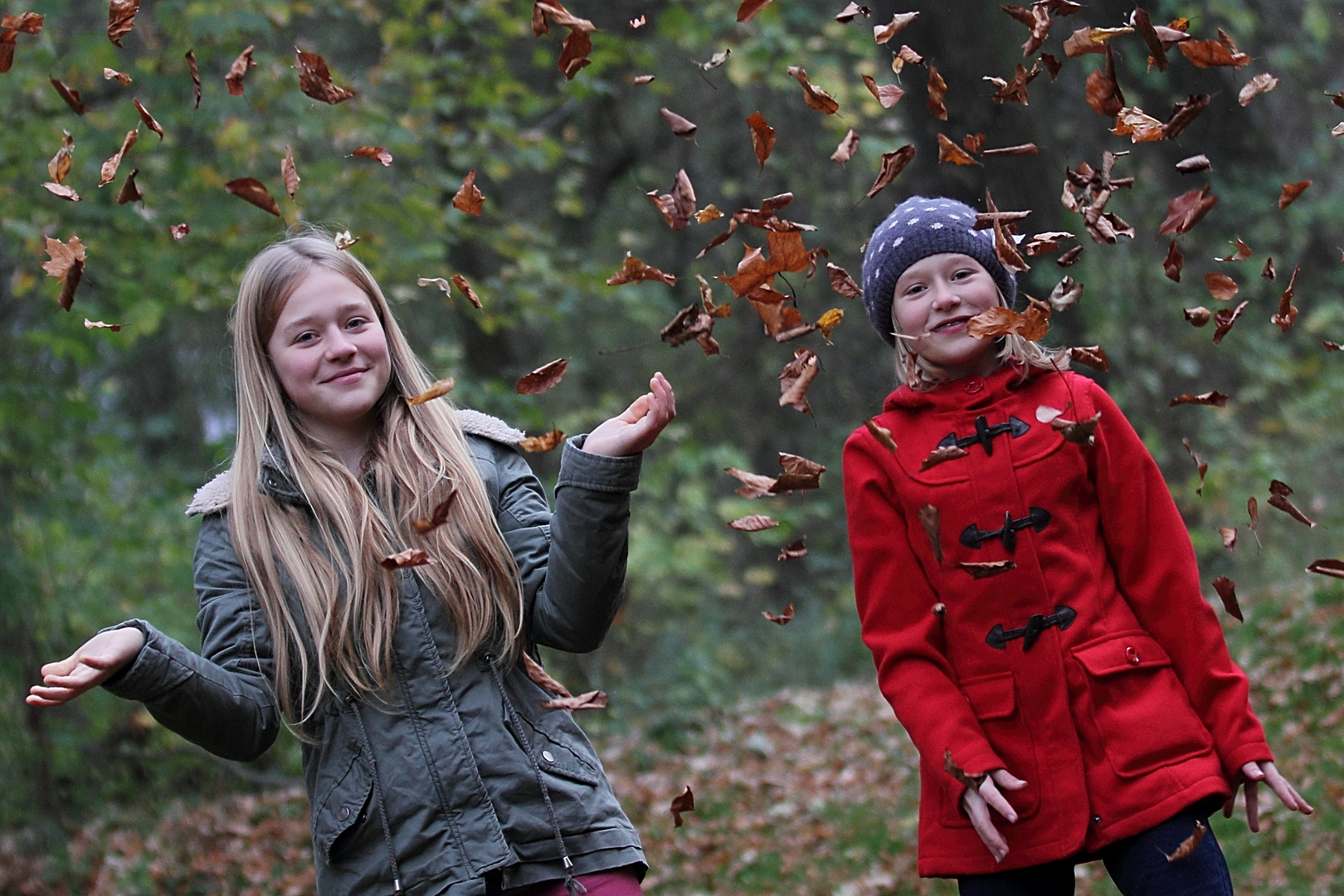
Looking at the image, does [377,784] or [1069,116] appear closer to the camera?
[377,784]

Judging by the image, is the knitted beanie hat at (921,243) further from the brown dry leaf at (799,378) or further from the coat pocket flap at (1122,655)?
the coat pocket flap at (1122,655)

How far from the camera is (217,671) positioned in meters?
2.44

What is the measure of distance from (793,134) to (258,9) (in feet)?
18.7

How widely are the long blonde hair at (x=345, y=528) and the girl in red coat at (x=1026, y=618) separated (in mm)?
750

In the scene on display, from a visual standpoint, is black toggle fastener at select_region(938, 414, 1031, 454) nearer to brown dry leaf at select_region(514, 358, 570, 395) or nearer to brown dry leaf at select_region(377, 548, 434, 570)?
brown dry leaf at select_region(514, 358, 570, 395)

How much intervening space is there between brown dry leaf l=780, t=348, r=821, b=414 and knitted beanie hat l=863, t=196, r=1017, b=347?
7.2 inches

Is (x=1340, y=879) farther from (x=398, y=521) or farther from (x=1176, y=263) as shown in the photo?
(x=398, y=521)

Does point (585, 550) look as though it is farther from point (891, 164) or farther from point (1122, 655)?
point (891, 164)

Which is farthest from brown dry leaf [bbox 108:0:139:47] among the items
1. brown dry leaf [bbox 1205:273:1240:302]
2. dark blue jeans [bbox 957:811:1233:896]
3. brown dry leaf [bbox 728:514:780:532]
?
dark blue jeans [bbox 957:811:1233:896]

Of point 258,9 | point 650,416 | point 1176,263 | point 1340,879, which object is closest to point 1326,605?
point 1340,879

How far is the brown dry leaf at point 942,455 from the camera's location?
8.46 ft

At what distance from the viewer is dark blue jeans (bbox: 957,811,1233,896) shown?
2.30 m

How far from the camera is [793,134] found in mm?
11758

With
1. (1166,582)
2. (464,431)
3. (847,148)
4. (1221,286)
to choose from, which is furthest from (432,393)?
(1221,286)
